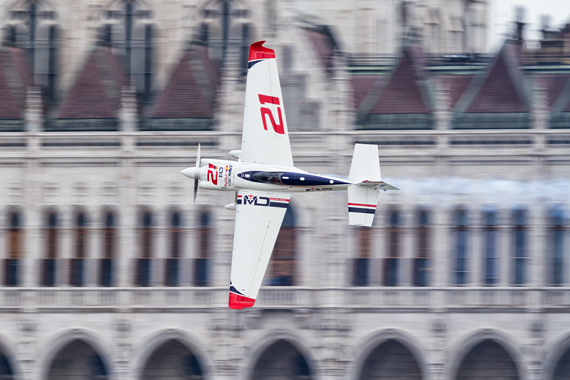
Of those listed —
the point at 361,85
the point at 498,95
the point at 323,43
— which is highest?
the point at 323,43

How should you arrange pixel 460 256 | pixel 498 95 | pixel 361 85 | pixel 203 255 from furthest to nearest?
pixel 361 85
pixel 498 95
pixel 203 255
pixel 460 256

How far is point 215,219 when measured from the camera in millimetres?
64000

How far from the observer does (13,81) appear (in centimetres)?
6700

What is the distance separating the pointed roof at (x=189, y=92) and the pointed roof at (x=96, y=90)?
6.36ft

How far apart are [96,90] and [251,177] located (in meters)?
15.2

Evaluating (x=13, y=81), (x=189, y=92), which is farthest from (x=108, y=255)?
(x=13, y=81)

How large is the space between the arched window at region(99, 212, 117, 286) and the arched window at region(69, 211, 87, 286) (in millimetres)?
882

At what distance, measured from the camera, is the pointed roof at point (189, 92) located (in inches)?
2559

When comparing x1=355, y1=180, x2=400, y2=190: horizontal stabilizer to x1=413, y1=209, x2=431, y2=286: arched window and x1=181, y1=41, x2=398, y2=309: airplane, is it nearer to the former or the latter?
x1=181, y1=41, x2=398, y2=309: airplane

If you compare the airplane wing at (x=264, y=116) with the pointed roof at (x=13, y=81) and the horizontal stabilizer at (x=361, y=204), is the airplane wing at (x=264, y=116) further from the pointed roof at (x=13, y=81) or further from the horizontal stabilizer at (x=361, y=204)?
the pointed roof at (x=13, y=81)

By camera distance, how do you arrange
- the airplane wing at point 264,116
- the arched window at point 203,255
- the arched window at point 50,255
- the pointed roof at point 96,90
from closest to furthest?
the airplane wing at point 264,116, the arched window at point 203,255, the arched window at point 50,255, the pointed roof at point 96,90

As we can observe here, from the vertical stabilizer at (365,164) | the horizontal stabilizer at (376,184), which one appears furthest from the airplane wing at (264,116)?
the horizontal stabilizer at (376,184)

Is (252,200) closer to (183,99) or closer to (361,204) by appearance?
(361,204)

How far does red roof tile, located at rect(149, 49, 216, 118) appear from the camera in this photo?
6500cm
